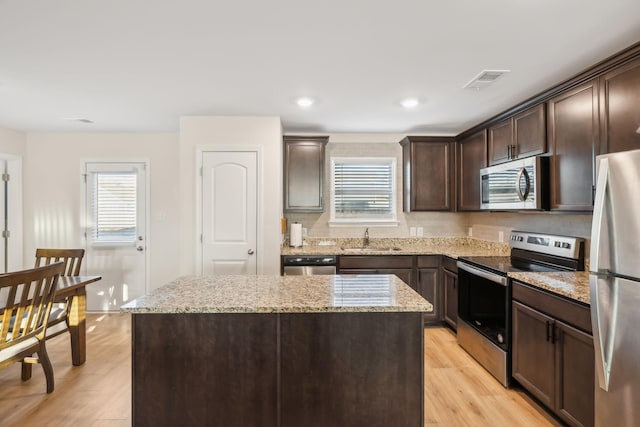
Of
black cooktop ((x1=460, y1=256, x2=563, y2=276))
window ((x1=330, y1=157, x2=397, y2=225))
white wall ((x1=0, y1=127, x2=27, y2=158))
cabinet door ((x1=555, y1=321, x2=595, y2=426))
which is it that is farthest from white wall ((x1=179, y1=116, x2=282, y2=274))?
cabinet door ((x1=555, y1=321, x2=595, y2=426))

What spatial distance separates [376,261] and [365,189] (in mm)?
1152

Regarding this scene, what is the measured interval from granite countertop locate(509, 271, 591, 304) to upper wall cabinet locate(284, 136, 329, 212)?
2.32m

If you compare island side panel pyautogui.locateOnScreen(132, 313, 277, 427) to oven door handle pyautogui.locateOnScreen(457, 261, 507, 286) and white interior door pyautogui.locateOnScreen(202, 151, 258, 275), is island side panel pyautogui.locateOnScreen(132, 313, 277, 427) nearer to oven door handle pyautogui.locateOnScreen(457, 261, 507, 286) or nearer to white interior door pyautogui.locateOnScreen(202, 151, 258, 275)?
oven door handle pyautogui.locateOnScreen(457, 261, 507, 286)

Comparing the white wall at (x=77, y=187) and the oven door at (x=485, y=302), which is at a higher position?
the white wall at (x=77, y=187)

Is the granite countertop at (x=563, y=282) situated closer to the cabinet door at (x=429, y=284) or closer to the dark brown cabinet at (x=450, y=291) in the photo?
the dark brown cabinet at (x=450, y=291)

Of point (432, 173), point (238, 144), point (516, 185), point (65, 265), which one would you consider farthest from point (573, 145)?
point (65, 265)

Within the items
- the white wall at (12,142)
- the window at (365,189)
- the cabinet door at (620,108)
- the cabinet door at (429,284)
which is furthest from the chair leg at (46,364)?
the cabinet door at (620,108)

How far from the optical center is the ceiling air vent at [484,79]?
2.49 m

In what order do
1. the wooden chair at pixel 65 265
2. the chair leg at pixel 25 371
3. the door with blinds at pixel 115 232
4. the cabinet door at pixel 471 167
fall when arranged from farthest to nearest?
1. the door with blinds at pixel 115 232
2. the cabinet door at pixel 471 167
3. the wooden chair at pixel 65 265
4. the chair leg at pixel 25 371

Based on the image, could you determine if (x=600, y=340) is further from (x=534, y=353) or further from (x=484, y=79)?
(x=484, y=79)

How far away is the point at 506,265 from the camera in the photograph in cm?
282

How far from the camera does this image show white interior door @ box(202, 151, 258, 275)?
11.9ft

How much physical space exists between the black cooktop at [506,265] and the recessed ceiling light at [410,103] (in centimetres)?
157

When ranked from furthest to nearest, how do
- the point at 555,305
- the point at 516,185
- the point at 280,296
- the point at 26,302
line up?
the point at 516,185 → the point at 26,302 → the point at 555,305 → the point at 280,296
